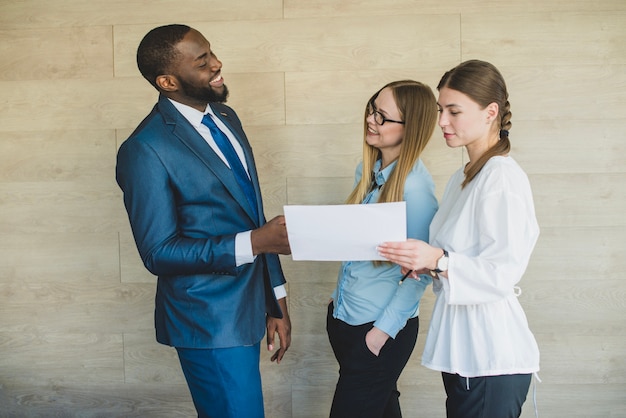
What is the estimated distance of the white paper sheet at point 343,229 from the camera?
4.81 ft

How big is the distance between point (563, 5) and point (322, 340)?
1774 mm

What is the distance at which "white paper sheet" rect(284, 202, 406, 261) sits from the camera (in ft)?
4.81

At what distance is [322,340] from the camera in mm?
2645

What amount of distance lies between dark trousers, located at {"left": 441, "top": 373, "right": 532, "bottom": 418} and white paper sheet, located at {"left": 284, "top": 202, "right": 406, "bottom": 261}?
421 mm

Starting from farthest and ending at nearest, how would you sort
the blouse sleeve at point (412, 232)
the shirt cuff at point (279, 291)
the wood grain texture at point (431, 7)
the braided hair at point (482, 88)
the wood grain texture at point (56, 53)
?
the wood grain texture at point (56, 53) < the wood grain texture at point (431, 7) < the shirt cuff at point (279, 291) < the blouse sleeve at point (412, 232) < the braided hair at point (482, 88)

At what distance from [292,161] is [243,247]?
951 mm

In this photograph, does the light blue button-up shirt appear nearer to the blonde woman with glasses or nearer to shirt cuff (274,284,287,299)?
the blonde woman with glasses

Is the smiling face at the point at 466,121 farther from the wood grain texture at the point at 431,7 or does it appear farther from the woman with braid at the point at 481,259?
the wood grain texture at the point at 431,7

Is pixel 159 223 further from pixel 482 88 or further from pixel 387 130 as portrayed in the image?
pixel 482 88

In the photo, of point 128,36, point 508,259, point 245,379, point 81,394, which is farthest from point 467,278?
point 81,394

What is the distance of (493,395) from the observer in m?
1.51

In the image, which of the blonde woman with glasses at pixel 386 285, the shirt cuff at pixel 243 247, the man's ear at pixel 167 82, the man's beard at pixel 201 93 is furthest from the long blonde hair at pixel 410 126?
the man's ear at pixel 167 82

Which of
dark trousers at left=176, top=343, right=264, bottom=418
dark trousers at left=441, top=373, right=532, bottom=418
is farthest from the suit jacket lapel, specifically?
dark trousers at left=441, top=373, right=532, bottom=418

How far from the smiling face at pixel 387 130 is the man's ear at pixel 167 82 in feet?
2.03
